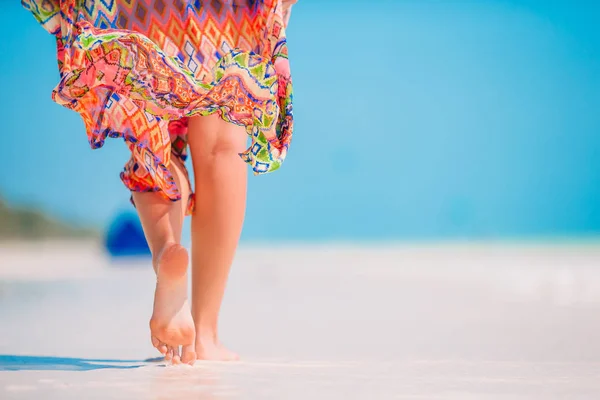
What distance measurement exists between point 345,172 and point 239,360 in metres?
5.25

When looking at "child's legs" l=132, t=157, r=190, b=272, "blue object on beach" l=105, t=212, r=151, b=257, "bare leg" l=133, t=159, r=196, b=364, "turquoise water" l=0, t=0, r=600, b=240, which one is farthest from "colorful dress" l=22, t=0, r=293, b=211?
"turquoise water" l=0, t=0, r=600, b=240

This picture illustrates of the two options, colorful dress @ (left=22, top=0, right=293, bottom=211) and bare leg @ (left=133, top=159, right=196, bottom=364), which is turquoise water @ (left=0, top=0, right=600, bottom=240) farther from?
bare leg @ (left=133, top=159, right=196, bottom=364)

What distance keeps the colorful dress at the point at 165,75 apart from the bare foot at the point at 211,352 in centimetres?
26

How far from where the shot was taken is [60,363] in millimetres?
1194

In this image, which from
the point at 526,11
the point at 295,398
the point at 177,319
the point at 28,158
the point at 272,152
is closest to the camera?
the point at 295,398

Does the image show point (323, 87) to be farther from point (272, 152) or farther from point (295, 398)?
point (295, 398)

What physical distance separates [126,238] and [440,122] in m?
2.84

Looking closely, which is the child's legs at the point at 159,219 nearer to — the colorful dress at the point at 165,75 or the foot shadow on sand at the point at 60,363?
the colorful dress at the point at 165,75

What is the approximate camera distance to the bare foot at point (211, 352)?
4.23ft

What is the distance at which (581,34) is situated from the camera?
625 cm

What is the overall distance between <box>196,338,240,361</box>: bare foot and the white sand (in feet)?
0.15

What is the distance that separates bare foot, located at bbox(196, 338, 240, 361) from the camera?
50.8 inches

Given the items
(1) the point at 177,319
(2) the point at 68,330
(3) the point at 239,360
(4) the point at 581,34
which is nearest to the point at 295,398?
(1) the point at 177,319

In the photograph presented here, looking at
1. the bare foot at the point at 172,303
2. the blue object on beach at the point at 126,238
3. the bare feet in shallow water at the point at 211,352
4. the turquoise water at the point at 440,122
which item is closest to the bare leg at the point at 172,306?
the bare foot at the point at 172,303
